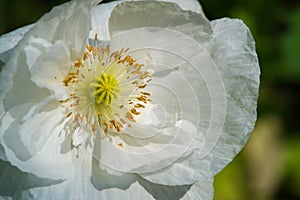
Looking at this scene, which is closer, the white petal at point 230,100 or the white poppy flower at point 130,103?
the white poppy flower at point 130,103

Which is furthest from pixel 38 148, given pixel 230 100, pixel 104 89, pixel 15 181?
pixel 230 100

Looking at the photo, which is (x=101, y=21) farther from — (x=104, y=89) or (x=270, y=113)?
(x=270, y=113)

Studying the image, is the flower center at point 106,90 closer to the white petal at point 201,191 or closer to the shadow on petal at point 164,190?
the shadow on petal at point 164,190

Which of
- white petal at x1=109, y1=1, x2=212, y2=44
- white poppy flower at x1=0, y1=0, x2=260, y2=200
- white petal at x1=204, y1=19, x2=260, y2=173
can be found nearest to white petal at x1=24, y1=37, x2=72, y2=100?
white poppy flower at x1=0, y1=0, x2=260, y2=200

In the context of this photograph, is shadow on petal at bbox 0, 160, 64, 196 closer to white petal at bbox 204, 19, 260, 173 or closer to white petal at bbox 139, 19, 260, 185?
white petal at bbox 139, 19, 260, 185

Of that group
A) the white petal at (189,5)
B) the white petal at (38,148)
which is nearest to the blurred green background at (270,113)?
the white petal at (189,5)

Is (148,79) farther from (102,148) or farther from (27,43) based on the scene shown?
(27,43)

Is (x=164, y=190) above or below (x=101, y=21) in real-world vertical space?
below
